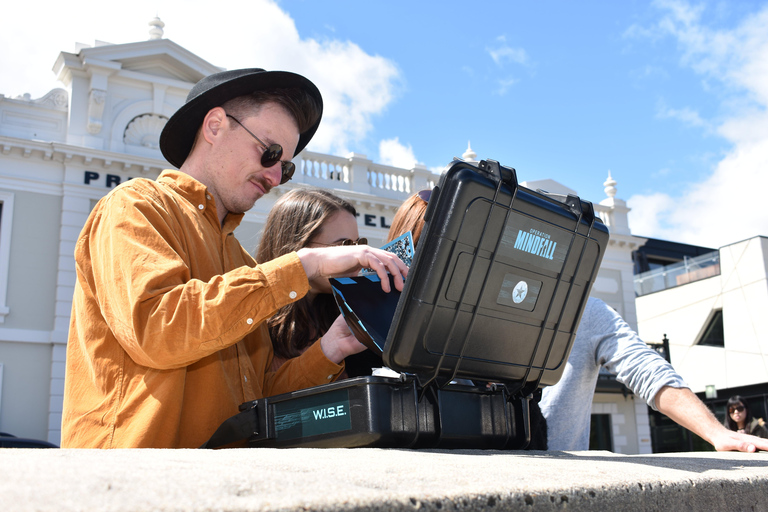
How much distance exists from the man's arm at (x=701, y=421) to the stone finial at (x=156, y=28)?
12.8 m

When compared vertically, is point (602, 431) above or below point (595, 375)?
below

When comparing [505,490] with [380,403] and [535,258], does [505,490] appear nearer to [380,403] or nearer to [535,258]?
[380,403]

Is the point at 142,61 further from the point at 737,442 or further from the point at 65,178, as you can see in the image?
the point at 737,442

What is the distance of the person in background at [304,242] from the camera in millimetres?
2148

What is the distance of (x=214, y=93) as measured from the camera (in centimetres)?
166

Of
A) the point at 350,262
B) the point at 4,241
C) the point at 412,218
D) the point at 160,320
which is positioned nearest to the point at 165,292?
the point at 160,320

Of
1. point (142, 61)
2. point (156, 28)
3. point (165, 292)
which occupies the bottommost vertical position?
point (165, 292)

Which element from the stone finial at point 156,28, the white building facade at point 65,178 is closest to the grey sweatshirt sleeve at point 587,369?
the white building facade at point 65,178

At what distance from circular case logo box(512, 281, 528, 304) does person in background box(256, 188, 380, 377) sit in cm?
88

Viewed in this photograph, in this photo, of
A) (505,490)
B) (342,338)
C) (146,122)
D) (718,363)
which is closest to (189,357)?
(342,338)

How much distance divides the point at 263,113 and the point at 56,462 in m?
1.26

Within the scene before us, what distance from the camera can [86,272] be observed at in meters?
1.40

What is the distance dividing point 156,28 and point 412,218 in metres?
12.4

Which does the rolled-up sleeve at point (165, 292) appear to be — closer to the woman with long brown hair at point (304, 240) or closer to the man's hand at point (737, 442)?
the woman with long brown hair at point (304, 240)
